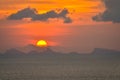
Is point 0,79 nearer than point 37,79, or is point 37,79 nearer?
point 0,79

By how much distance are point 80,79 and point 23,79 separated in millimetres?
12556

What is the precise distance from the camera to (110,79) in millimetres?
114312

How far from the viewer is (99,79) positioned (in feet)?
376

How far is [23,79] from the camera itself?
114312 millimetres

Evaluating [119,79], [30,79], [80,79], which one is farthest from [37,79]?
[119,79]

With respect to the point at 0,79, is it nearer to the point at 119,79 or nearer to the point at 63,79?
the point at 63,79

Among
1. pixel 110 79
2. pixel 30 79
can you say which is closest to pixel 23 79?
pixel 30 79

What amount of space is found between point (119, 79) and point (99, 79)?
19.7 feet

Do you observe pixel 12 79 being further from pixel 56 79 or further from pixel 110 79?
pixel 110 79

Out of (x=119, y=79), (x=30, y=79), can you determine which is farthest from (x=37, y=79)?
(x=119, y=79)

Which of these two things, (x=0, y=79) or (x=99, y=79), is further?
(x=99, y=79)

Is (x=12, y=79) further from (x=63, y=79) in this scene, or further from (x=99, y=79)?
(x=99, y=79)

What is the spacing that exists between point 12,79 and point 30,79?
18.2ft

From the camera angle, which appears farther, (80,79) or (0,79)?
(80,79)
